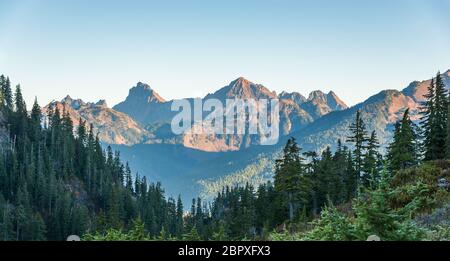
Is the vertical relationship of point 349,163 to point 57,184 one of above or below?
above

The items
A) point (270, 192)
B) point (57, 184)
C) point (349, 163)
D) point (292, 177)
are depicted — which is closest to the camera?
point (292, 177)

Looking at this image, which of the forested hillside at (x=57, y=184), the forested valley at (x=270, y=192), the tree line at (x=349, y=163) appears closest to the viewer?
the forested valley at (x=270, y=192)

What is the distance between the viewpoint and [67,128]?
142875mm

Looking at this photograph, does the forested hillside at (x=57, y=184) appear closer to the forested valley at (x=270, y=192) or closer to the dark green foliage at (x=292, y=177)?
the forested valley at (x=270, y=192)

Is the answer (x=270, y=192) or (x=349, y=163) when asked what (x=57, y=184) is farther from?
(x=349, y=163)

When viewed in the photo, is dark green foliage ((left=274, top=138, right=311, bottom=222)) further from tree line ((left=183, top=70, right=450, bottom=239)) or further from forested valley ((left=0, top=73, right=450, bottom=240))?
forested valley ((left=0, top=73, right=450, bottom=240))

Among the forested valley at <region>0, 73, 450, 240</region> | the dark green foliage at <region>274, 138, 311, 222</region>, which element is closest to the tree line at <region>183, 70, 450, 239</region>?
the dark green foliage at <region>274, 138, 311, 222</region>

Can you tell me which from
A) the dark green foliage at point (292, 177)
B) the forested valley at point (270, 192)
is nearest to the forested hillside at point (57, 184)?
the forested valley at point (270, 192)

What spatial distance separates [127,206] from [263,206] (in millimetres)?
66148

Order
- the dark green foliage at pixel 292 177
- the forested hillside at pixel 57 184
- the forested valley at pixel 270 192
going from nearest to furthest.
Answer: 1. the forested valley at pixel 270 192
2. the dark green foliage at pixel 292 177
3. the forested hillside at pixel 57 184

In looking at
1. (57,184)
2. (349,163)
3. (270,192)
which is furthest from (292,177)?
(57,184)

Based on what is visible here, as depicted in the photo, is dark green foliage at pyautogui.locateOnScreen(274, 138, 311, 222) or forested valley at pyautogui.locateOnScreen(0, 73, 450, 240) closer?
forested valley at pyautogui.locateOnScreen(0, 73, 450, 240)
